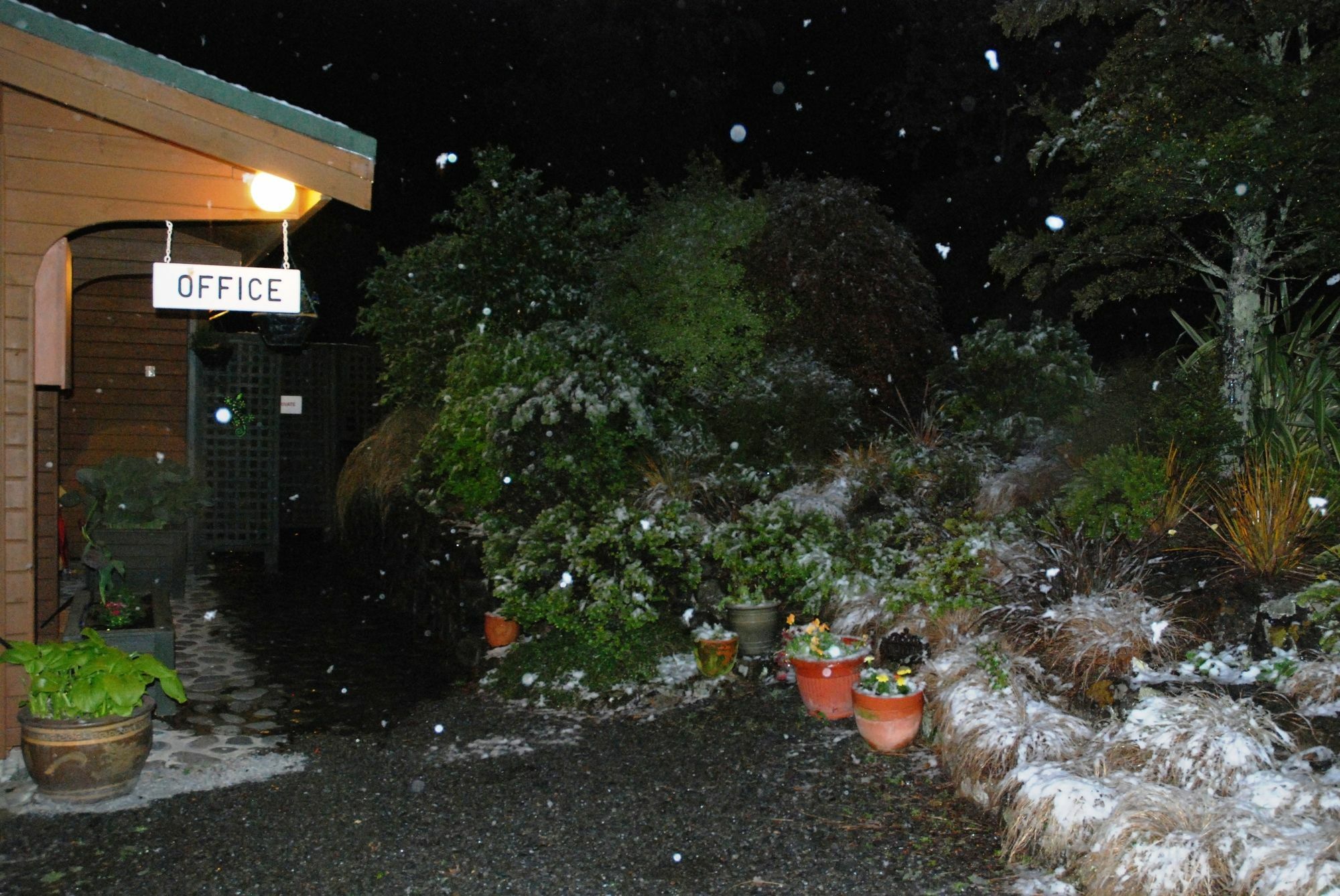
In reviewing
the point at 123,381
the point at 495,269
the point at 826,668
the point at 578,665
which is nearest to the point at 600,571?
the point at 578,665

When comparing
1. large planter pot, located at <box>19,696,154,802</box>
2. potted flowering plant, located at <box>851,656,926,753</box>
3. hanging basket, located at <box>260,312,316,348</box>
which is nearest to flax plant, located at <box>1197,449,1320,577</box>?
potted flowering plant, located at <box>851,656,926,753</box>

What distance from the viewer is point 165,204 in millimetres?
4984

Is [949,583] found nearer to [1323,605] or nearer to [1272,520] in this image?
[1272,520]

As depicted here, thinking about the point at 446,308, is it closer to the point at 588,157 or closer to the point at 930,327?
the point at 930,327

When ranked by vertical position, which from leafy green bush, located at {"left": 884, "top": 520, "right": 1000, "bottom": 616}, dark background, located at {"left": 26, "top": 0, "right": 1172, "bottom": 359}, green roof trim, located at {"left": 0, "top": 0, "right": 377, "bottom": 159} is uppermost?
dark background, located at {"left": 26, "top": 0, "right": 1172, "bottom": 359}

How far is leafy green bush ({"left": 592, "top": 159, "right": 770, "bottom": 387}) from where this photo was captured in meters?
8.96

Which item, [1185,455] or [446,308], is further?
[446,308]

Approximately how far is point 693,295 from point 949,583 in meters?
4.09

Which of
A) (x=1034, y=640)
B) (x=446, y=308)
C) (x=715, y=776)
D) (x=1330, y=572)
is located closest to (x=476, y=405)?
(x=446, y=308)

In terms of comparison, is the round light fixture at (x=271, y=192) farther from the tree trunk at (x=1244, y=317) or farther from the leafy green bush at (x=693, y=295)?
the tree trunk at (x=1244, y=317)

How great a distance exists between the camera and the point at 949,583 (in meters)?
5.68

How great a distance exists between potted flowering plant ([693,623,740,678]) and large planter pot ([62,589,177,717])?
2.90 meters

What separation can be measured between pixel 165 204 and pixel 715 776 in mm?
3781

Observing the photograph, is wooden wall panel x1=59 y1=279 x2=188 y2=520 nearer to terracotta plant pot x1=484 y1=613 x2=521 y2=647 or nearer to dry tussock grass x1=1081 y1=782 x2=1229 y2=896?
terracotta plant pot x1=484 y1=613 x2=521 y2=647
